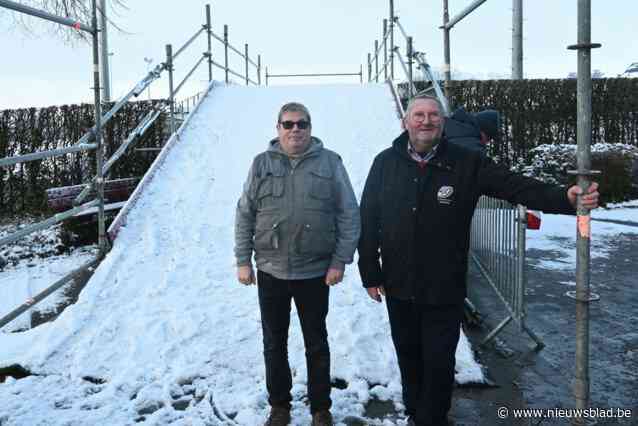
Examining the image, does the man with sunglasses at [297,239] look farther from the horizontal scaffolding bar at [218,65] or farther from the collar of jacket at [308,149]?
the horizontal scaffolding bar at [218,65]

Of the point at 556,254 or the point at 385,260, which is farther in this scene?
the point at 556,254

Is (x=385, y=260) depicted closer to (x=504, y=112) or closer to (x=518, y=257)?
(x=518, y=257)

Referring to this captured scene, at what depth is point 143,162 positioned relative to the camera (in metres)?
10.8

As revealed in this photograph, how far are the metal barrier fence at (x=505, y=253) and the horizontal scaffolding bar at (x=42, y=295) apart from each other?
10.5 feet

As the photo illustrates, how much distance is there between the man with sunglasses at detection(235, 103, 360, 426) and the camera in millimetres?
2984

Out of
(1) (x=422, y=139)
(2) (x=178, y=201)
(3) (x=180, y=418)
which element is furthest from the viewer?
(2) (x=178, y=201)

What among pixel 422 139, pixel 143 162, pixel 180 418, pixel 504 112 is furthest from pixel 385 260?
pixel 504 112

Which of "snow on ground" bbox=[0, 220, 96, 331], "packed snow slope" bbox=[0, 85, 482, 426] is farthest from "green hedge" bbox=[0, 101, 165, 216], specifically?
"packed snow slope" bbox=[0, 85, 482, 426]

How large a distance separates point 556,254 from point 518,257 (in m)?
3.39

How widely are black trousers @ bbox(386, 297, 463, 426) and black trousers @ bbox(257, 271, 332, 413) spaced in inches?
15.1

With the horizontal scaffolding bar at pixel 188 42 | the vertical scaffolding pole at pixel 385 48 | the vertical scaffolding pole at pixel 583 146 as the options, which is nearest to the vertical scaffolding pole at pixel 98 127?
the horizontal scaffolding bar at pixel 188 42

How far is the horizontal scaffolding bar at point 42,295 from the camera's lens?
13.3 ft

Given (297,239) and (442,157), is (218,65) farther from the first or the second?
(442,157)

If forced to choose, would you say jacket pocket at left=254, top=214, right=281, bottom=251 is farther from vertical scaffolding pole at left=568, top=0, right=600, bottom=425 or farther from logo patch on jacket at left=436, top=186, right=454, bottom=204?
vertical scaffolding pole at left=568, top=0, right=600, bottom=425
